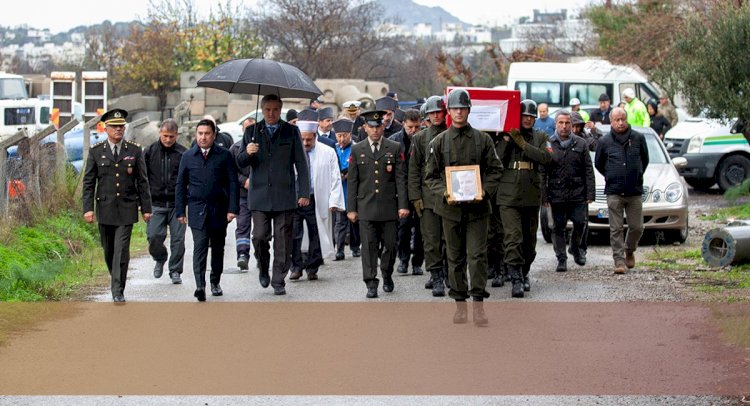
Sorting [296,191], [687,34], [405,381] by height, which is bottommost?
[405,381]

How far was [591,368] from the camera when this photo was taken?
935cm

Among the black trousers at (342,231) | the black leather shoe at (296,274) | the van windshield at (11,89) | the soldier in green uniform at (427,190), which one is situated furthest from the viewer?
the van windshield at (11,89)

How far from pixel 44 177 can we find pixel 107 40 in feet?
170

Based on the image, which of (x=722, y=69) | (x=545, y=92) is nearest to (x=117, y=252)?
(x=722, y=69)

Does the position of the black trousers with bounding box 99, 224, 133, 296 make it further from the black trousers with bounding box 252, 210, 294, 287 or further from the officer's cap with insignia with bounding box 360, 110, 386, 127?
the officer's cap with insignia with bounding box 360, 110, 386, 127

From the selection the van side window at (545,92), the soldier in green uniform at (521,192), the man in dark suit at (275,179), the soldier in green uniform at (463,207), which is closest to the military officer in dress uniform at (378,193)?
the man in dark suit at (275,179)

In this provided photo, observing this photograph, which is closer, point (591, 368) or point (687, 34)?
point (591, 368)

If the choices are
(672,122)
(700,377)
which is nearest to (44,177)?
(700,377)

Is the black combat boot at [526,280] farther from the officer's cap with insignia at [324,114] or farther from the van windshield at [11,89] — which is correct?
the van windshield at [11,89]

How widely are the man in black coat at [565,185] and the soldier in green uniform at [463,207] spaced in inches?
148

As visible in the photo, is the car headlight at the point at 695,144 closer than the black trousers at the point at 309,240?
No

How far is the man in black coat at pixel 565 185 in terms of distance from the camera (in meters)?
14.9

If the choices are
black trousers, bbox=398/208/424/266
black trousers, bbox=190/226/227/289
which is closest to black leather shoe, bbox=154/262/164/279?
black trousers, bbox=190/226/227/289

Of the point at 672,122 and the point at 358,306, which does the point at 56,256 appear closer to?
Answer: the point at 358,306
